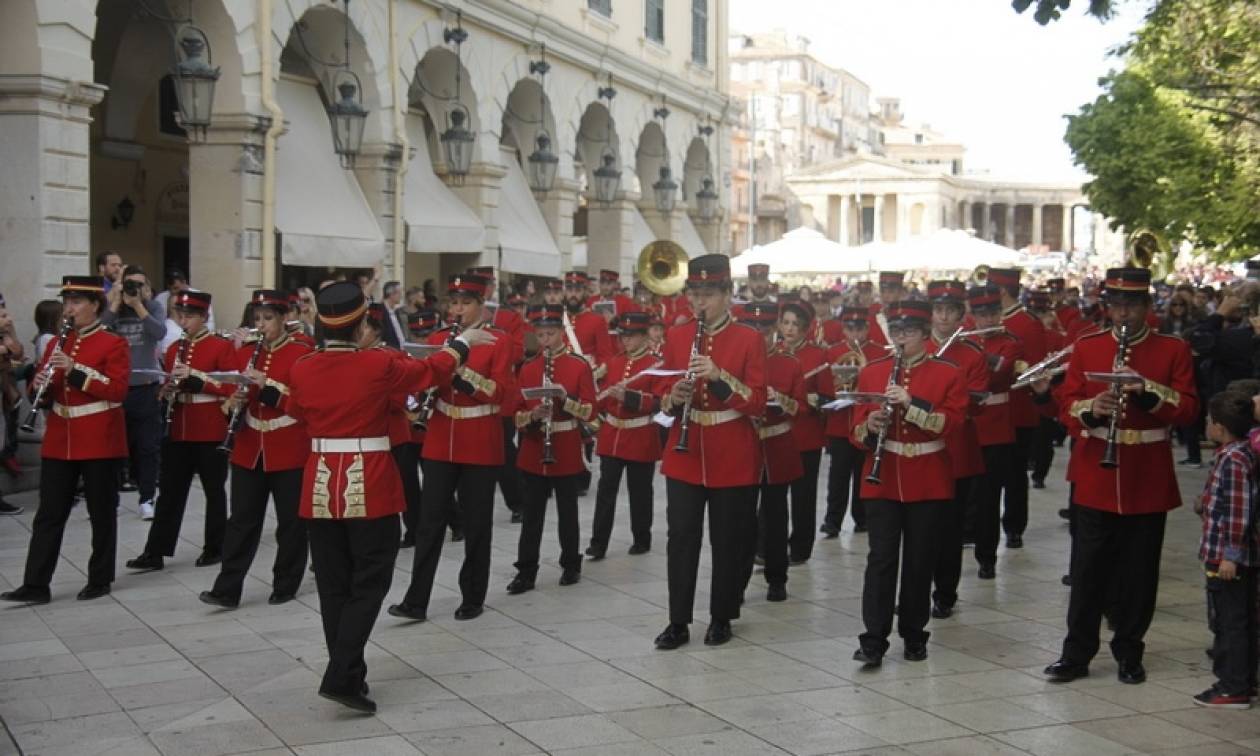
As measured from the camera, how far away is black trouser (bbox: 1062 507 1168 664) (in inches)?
309

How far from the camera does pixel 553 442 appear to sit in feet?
34.4

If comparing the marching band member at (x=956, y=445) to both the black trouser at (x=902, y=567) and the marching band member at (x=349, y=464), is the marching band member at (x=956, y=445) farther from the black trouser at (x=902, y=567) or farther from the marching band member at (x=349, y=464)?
the marching band member at (x=349, y=464)

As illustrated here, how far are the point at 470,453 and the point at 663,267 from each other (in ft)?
33.1

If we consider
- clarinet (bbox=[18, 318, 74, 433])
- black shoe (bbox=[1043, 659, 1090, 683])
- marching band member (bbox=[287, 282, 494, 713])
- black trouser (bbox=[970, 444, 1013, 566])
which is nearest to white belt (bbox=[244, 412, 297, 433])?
clarinet (bbox=[18, 318, 74, 433])

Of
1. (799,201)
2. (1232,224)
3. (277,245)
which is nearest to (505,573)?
(277,245)

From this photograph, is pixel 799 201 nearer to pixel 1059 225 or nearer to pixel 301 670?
pixel 1059 225

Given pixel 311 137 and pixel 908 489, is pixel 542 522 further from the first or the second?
pixel 311 137

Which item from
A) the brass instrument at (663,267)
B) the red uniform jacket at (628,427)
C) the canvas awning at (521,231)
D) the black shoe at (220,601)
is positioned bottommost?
the black shoe at (220,601)

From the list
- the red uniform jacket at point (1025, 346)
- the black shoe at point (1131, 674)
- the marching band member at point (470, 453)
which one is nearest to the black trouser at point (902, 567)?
the black shoe at point (1131, 674)

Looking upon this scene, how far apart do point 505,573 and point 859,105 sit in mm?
135412

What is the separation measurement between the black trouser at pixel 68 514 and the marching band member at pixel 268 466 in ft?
2.48

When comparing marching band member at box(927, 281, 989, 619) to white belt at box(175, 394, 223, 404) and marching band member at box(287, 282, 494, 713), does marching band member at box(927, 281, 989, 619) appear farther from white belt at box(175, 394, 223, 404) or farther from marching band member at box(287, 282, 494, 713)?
white belt at box(175, 394, 223, 404)

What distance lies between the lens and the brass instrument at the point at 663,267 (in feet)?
62.1

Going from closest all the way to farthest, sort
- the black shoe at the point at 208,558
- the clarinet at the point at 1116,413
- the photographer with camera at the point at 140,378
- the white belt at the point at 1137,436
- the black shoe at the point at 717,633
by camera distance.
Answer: the clarinet at the point at 1116,413 < the white belt at the point at 1137,436 < the black shoe at the point at 717,633 < the black shoe at the point at 208,558 < the photographer with camera at the point at 140,378
